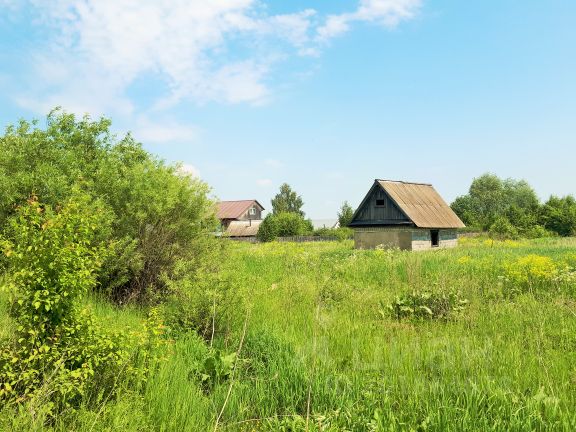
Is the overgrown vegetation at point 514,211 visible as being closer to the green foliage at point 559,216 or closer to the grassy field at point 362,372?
the green foliage at point 559,216

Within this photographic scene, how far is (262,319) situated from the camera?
7723 millimetres

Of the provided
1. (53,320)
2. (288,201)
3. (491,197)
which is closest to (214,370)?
(53,320)

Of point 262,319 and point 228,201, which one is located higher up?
point 228,201

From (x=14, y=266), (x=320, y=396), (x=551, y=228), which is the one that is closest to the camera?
(x=14, y=266)

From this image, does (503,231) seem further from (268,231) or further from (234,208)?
(234,208)

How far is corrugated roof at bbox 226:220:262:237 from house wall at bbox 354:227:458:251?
2620cm

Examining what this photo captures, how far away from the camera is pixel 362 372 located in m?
5.34

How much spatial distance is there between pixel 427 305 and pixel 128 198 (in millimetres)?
6767

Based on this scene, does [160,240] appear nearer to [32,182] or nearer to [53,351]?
[32,182]

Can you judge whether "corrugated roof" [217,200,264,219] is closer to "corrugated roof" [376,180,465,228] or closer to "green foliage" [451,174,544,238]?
"corrugated roof" [376,180,465,228]

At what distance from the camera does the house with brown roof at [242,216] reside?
60.0m

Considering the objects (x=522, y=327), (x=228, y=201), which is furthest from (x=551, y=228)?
(x=522, y=327)

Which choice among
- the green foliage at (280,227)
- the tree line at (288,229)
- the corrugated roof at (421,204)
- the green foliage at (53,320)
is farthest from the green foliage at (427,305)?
the green foliage at (280,227)

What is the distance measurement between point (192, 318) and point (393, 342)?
10.3 ft
